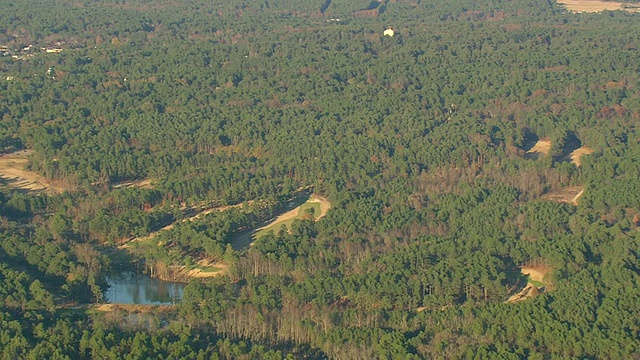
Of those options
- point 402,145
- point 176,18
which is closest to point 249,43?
point 176,18

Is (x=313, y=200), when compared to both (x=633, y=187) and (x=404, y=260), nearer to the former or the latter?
(x=404, y=260)

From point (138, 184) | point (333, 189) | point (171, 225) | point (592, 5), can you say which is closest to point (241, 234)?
point (171, 225)

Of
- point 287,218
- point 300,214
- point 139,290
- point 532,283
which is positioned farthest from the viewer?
point 300,214

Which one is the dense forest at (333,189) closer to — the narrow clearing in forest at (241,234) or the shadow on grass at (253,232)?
the narrow clearing in forest at (241,234)

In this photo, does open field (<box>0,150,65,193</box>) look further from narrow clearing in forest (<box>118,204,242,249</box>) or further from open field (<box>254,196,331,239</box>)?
open field (<box>254,196,331,239</box>)

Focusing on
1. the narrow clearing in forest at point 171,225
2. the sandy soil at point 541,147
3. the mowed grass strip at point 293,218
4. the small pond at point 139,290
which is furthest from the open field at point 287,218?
the sandy soil at point 541,147

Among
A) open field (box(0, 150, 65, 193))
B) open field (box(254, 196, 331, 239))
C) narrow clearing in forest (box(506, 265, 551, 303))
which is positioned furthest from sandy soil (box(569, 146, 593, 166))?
→ open field (box(0, 150, 65, 193))

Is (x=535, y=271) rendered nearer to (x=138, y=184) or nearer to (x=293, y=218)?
(x=293, y=218)
